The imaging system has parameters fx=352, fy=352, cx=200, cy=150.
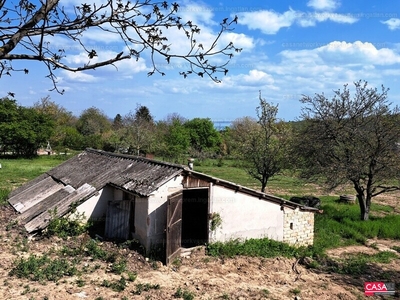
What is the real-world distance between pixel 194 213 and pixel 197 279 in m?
5.40

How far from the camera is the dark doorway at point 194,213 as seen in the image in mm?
13785

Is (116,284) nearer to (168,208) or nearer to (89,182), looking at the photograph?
(168,208)

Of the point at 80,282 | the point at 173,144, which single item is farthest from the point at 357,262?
the point at 173,144

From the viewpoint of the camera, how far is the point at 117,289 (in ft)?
27.9

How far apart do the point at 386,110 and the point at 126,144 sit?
2984 centimetres

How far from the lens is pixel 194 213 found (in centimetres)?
1491

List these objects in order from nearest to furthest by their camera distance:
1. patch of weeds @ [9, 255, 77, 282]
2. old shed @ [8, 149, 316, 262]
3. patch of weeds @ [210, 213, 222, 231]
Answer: patch of weeds @ [9, 255, 77, 282], old shed @ [8, 149, 316, 262], patch of weeds @ [210, 213, 222, 231]

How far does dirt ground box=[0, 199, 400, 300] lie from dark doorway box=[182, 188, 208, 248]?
8.54 feet

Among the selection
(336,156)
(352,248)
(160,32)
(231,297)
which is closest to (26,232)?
(231,297)

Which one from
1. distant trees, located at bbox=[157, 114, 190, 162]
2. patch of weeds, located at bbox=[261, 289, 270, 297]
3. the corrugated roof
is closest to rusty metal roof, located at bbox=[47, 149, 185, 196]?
the corrugated roof

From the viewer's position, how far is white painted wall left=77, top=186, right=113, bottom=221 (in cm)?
1332

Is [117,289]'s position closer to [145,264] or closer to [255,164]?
[145,264]

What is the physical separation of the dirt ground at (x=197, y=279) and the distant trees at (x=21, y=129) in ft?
100

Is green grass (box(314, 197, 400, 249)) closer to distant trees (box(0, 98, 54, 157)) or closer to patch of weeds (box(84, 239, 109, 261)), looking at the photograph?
patch of weeds (box(84, 239, 109, 261))
